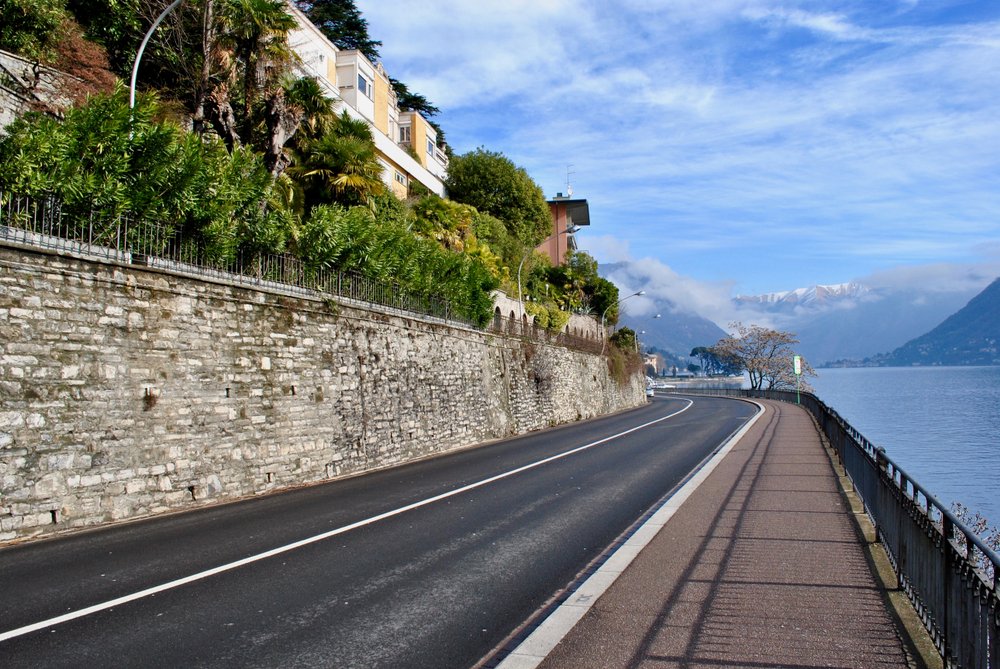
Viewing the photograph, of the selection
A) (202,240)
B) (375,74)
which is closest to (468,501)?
(202,240)

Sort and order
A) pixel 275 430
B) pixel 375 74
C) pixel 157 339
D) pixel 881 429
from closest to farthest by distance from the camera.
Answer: pixel 157 339 < pixel 275 430 < pixel 375 74 < pixel 881 429

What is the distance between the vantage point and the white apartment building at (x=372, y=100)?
1428 inches

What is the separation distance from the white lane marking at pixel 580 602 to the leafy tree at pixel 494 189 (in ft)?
162

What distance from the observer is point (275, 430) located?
14023 millimetres

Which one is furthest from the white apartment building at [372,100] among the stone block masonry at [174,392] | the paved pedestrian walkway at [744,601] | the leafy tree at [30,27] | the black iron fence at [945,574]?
the black iron fence at [945,574]

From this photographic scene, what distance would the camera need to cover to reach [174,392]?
11.9m

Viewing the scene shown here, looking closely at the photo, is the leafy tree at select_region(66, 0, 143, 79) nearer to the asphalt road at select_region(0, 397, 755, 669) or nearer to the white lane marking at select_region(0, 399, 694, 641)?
the asphalt road at select_region(0, 397, 755, 669)

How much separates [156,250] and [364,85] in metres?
31.2

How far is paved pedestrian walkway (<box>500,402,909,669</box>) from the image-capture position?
17.1ft

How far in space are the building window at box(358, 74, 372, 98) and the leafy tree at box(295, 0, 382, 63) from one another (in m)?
13.0

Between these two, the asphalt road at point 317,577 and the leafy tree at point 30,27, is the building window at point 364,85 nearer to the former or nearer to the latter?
the leafy tree at point 30,27

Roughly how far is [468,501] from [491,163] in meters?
50.0

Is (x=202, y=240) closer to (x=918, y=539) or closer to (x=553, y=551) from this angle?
(x=553, y=551)

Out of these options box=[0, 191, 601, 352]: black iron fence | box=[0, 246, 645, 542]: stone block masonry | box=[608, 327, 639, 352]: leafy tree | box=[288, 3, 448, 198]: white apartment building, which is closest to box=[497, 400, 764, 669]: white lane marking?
box=[0, 246, 645, 542]: stone block masonry
